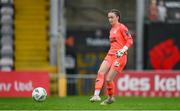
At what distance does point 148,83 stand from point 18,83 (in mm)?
4367

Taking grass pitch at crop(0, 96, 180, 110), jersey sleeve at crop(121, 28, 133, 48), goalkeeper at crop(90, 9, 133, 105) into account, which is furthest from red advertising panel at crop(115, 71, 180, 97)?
jersey sleeve at crop(121, 28, 133, 48)

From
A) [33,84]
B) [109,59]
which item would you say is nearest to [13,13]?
[33,84]

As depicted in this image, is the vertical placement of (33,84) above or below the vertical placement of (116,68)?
below

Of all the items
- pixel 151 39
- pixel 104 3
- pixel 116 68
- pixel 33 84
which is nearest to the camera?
pixel 116 68

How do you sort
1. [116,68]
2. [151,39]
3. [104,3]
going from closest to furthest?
1. [116,68]
2. [151,39]
3. [104,3]

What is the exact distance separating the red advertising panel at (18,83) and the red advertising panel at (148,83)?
2758mm

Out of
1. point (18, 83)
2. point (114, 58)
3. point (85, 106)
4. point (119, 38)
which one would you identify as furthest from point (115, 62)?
point (18, 83)

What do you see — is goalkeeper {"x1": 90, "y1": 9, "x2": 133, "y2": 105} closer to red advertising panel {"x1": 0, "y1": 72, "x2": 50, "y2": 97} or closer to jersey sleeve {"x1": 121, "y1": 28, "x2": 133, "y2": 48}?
jersey sleeve {"x1": 121, "y1": 28, "x2": 133, "y2": 48}

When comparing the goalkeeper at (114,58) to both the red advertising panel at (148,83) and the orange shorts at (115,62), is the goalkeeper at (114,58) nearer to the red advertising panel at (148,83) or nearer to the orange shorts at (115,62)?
the orange shorts at (115,62)

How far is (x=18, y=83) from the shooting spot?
22578 mm

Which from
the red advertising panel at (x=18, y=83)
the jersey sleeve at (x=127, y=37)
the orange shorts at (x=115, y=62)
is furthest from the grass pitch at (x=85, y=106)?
the red advertising panel at (x=18, y=83)

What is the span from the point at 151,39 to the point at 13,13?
228 inches

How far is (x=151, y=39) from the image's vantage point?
83.7 ft

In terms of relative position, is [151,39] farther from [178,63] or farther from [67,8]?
[67,8]
